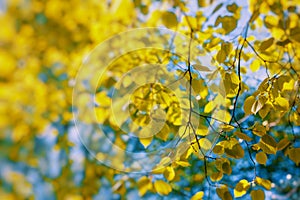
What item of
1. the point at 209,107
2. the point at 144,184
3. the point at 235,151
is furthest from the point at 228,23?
the point at 144,184

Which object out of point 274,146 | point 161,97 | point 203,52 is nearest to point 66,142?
point 161,97

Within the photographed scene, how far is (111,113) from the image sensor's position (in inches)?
33.1

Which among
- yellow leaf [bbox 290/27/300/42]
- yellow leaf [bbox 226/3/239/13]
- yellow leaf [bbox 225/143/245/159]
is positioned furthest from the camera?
yellow leaf [bbox 226/3/239/13]

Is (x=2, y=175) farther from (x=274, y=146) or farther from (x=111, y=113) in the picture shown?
(x=274, y=146)

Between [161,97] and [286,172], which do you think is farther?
[286,172]

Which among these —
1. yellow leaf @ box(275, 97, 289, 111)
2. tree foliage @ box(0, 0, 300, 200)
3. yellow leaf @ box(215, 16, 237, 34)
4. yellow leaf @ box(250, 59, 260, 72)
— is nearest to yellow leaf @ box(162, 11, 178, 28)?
tree foliage @ box(0, 0, 300, 200)

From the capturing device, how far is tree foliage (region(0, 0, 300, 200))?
689 mm

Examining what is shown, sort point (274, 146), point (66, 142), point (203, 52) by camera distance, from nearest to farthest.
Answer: point (274, 146)
point (203, 52)
point (66, 142)

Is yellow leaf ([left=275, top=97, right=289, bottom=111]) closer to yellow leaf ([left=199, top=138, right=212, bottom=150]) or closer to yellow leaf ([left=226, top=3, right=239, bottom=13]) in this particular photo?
yellow leaf ([left=199, top=138, right=212, bottom=150])

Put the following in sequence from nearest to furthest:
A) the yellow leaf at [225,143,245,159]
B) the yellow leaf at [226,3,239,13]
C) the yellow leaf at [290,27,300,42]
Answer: the yellow leaf at [225,143,245,159], the yellow leaf at [290,27,300,42], the yellow leaf at [226,3,239,13]

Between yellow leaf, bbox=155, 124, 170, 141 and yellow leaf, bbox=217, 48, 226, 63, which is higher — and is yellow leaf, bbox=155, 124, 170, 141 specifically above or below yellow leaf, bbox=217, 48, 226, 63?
below

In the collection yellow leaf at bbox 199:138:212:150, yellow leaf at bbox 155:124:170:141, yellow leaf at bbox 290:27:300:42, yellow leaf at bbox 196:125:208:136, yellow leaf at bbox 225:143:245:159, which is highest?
yellow leaf at bbox 290:27:300:42

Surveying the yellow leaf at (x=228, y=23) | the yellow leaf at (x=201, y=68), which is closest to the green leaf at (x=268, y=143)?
the yellow leaf at (x=201, y=68)

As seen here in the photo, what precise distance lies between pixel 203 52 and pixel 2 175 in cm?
57
